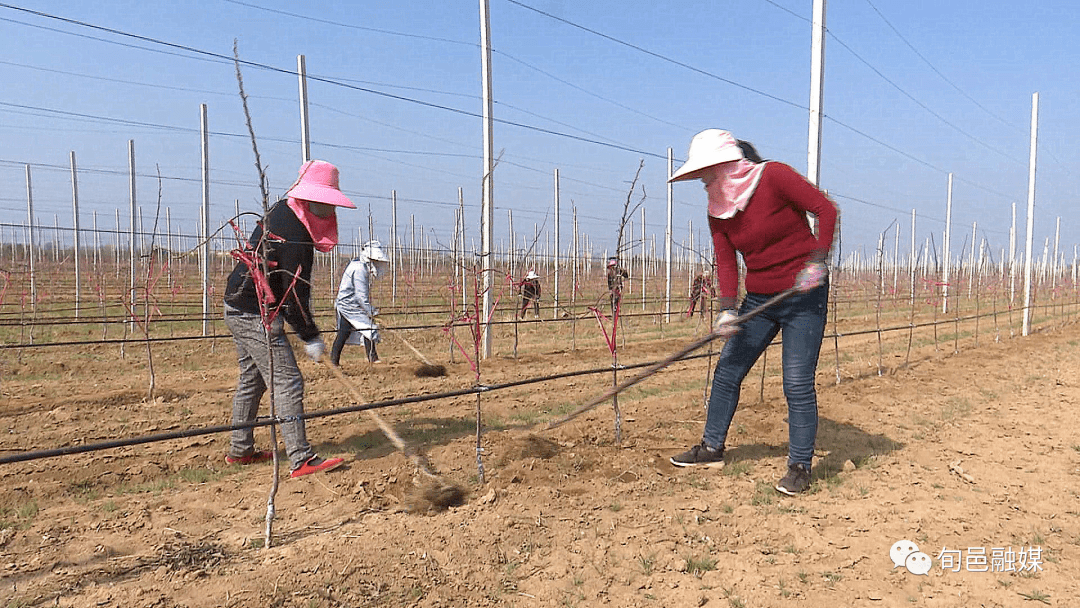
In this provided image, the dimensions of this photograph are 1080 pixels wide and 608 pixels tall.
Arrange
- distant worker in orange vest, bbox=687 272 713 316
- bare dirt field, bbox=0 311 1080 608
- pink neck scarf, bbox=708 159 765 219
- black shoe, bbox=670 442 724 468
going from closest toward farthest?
bare dirt field, bbox=0 311 1080 608
pink neck scarf, bbox=708 159 765 219
black shoe, bbox=670 442 724 468
distant worker in orange vest, bbox=687 272 713 316

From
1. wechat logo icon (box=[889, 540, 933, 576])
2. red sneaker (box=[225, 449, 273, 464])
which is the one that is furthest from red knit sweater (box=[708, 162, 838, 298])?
red sneaker (box=[225, 449, 273, 464])

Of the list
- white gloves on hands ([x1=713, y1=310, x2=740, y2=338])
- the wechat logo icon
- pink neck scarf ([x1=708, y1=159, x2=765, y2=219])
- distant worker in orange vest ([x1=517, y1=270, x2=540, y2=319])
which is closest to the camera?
the wechat logo icon

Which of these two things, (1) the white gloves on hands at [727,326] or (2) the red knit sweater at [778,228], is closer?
(2) the red knit sweater at [778,228]

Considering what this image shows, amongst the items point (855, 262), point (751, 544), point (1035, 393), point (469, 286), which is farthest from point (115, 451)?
point (855, 262)

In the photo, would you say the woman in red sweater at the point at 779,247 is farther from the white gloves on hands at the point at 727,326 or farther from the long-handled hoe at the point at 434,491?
the long-handled hoe at the point at 434,491

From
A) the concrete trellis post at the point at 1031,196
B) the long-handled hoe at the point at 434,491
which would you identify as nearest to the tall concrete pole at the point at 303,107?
the long-handled hoe at the point at 434,491

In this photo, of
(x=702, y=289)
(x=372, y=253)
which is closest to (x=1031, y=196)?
(x=702, y=289)

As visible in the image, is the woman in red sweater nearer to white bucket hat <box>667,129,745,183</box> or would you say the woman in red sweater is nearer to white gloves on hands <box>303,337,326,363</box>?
white bucket hat <box>667,129,745,183</box>

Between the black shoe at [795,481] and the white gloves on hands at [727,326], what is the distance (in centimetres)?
70

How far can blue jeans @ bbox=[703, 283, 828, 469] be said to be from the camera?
2775 millimetres

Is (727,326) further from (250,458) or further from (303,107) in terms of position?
(303,107)

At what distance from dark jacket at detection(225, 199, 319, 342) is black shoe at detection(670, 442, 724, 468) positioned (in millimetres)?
2065

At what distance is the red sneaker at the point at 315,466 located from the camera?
2.97 m

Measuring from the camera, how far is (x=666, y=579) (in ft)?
6.70
